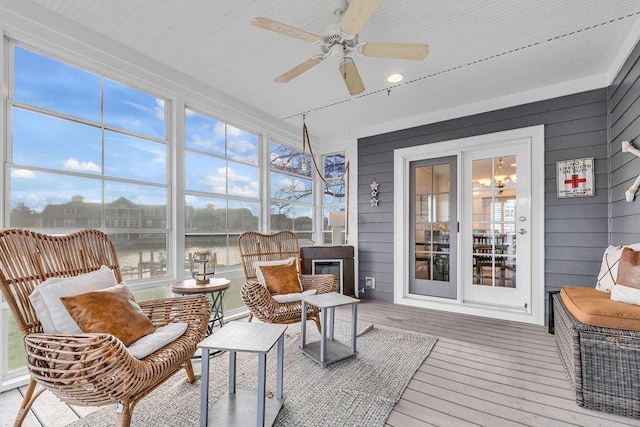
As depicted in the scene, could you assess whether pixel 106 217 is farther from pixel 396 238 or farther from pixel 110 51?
pixel 396 238

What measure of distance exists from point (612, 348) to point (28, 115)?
4018 millimetres

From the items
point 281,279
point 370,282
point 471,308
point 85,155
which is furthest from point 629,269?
point 85,155

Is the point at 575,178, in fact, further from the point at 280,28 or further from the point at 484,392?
the point at 280,28

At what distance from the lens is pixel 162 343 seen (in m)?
1.71

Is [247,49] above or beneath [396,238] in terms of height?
above

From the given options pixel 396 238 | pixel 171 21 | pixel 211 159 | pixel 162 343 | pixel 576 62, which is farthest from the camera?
pixel 396 238

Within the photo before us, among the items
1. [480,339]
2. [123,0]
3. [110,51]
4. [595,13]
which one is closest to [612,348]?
[480,339]

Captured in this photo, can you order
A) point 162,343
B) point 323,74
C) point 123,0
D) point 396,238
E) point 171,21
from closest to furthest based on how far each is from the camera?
point 162,343 < point 123,0 < point 171,21 < point 323,74 < point 396,238

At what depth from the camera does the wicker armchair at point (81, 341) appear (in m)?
1.36

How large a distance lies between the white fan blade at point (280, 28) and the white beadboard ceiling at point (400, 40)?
36cm

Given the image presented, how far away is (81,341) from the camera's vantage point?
137cm

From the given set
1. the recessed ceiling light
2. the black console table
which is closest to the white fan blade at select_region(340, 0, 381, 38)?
the recessed ceiling light

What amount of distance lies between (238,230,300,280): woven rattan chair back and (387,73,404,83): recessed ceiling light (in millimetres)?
2034

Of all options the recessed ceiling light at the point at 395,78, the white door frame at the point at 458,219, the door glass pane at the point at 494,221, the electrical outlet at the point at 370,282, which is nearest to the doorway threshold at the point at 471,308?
the white door frame at the point at 458,219
